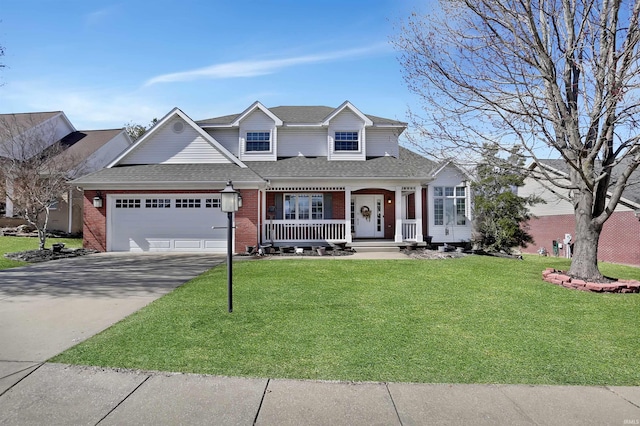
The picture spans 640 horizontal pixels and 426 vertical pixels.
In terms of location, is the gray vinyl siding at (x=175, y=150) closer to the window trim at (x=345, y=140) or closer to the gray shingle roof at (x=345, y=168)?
the gray shingle roof at (x=345, y=168)

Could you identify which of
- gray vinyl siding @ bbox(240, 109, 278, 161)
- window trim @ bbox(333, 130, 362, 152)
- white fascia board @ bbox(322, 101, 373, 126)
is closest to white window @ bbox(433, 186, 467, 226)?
window trim @ bbox(333, 130, 362, 152)

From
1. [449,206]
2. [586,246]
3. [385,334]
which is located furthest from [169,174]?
[586,246]

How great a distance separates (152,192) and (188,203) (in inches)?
60.3

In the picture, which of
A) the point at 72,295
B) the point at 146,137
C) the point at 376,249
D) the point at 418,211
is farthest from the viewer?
the point at 146,137

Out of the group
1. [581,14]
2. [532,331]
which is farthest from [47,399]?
[581,14]

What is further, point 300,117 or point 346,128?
point 300,117

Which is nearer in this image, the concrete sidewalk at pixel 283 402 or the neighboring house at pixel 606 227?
the concrete sidewalk at pixel 283 402

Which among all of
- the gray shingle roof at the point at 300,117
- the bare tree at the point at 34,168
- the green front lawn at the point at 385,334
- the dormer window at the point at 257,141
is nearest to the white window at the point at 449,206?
the gray shingle roof at the point at 300,117

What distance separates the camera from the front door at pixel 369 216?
17.8 m

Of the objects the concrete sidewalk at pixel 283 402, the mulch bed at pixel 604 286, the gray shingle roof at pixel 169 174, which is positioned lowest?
the concrete sidewalk at pixel 283 402

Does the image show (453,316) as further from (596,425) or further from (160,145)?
(160,145)

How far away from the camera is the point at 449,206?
56.1ft

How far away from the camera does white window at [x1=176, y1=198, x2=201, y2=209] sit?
1484 centimetres

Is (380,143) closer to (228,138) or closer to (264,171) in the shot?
(264,171)
